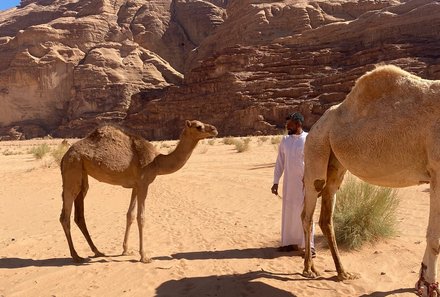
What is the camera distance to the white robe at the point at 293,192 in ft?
20.9

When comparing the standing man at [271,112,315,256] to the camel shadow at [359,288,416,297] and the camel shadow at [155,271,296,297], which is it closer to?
the camel shadow at [155,271,296,297]

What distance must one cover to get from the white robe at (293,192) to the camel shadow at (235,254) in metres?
0.21

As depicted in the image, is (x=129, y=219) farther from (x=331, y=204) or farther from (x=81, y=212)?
(x=331, y=204)

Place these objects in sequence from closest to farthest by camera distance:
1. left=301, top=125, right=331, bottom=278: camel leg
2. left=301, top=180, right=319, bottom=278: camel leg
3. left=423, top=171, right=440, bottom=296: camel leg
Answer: left=423, top=171, right=440, bottom=296: camel leg, left=301, top=125, right=331, bottom=278: camel leg, left=301, top=180, right=319, bottom=278: camel leg

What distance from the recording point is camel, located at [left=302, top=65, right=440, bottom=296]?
3848mm

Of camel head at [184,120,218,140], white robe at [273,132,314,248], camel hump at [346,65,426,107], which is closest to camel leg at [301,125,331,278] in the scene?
camel hump at [346,65,426,107]

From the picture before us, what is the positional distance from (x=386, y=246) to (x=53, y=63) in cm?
7951

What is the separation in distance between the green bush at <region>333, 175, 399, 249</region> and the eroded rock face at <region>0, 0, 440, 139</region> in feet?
141

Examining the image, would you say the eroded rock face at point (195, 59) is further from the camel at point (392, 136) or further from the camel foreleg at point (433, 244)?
the camel foreleg at point (433, 244)

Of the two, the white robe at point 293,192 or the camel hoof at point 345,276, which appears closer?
the camel hoof at point 345,276

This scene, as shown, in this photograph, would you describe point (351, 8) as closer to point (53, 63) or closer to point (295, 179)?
point (53, 63)

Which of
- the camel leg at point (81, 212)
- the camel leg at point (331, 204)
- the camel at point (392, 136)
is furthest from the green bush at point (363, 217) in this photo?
the camel leg at point (81, 212)

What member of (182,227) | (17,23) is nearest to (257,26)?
(17,23)

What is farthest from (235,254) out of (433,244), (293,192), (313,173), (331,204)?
(433,244)
